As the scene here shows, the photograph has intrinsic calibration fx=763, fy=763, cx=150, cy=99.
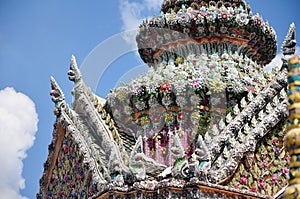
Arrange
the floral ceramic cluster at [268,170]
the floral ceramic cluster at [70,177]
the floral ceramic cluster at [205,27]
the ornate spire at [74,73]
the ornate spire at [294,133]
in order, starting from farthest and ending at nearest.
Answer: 1. the floral ceramic cluster at [205,27]
2. the ornate spire at [74,73]
3. the floral ceramic cluster at [70,177]
4. the floral ceramic cluster at [268,170]
5. the ornate spire at [294,133]

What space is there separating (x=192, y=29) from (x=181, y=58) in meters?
0.48

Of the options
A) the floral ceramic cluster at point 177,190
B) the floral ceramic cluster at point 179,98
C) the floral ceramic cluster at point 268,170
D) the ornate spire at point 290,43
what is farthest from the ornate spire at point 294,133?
the ornate spire at point 290,43

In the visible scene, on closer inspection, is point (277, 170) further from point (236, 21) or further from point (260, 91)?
point (236, 21)

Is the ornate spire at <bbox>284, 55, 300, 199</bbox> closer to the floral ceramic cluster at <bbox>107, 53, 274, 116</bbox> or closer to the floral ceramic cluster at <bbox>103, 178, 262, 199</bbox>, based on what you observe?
the floral ceramic cluster at <bbox>103, 178, 262, 199</bbox>

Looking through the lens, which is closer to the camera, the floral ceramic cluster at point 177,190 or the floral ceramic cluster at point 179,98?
Result: the floral ceramic cluster at point 177,190

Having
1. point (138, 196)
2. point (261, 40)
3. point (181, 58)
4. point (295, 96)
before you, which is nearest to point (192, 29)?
point (181, 58)

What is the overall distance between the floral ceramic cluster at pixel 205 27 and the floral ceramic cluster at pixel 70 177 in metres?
2.24

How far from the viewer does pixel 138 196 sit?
950 cm

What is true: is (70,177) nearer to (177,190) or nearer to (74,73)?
(74,73)

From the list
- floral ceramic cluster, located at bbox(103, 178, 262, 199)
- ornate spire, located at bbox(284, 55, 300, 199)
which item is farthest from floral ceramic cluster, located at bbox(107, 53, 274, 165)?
ornate spire, located at bbox(284, 55, 300, 199)

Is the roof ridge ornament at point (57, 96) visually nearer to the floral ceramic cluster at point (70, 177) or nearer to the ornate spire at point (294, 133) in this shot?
the floral ceramic cluster at point (70, 177)

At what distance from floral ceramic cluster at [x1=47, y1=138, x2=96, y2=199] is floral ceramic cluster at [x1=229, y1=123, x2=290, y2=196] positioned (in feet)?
6.62

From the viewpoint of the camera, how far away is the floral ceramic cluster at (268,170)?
9.69 metres

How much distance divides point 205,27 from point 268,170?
9.37 ft
